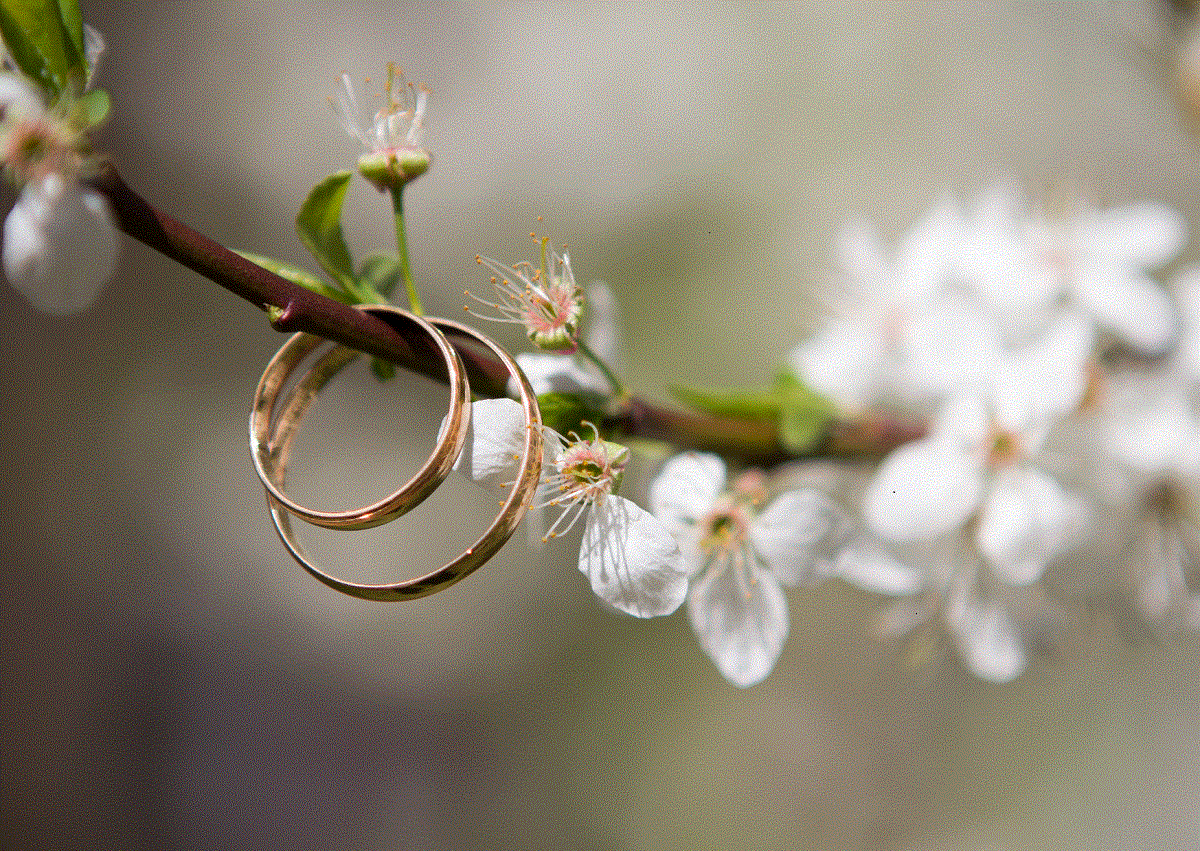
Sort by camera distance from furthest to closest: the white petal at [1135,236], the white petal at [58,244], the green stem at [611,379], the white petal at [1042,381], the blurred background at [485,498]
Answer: the blurred background at [485,498] < the white petal at [1135,236] < the white petal at [1042,381] < the green stem at [611,379] < the white petal at [58,244]

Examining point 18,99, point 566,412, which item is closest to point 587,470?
point 566,412

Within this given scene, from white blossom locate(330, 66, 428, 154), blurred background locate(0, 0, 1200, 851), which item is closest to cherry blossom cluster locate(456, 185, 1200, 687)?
white blossom locate(330, 66, 428, 154)

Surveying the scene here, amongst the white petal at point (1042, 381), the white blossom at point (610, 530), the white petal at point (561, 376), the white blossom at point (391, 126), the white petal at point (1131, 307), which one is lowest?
→ the white blossom at point (610, 530)

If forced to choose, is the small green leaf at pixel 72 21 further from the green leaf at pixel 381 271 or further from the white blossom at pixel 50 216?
the green leaf at pixel 381 271

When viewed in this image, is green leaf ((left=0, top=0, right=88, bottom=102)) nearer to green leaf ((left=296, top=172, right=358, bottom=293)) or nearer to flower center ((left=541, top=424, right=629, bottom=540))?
green leaf ((left=296, top=172, right=358, bottom=293))

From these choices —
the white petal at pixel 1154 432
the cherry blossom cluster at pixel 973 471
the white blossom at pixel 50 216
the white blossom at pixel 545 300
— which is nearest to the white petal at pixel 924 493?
the cherry blossom cluster at pixel 973 471

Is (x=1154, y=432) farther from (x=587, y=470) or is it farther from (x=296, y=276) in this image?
(x=296, y=276)
